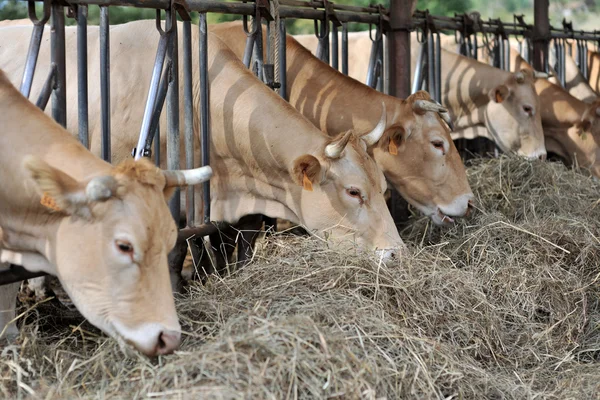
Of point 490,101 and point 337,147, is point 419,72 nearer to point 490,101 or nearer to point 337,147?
point 490,101

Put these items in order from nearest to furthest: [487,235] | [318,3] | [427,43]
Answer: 1. [487,235]
2. [318,3]
3. [427,43]

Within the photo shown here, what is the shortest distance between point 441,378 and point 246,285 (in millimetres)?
1070

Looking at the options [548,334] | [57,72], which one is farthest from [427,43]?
[57,72]

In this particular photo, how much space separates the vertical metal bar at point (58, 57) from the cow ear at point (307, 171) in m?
1.26

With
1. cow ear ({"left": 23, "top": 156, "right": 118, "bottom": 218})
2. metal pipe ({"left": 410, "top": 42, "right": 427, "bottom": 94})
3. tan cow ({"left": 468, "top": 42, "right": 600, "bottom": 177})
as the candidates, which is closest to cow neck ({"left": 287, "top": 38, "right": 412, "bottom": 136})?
metal pipe ({"left": 410, "top": 42, "right": 427, "bottom": 94})

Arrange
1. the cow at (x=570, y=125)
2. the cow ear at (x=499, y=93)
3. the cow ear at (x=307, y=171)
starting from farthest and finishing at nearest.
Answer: the cow at (x=570, y=125) → the cow ear at (x=499, y=93) → the cow ear at (x=307, y=171)

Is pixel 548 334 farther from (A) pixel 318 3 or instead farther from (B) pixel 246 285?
(A) pixel 318 3

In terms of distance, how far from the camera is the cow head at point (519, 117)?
26.8 feet

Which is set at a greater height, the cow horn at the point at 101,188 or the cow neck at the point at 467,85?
the cow horn at the point at 101,188

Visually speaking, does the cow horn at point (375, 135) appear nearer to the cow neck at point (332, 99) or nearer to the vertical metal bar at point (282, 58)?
the cow neck at point (332, 99)

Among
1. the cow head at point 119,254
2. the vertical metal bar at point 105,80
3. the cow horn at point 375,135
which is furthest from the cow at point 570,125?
the cow head at point 119,254

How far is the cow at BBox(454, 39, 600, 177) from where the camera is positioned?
343 inches

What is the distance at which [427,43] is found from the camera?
7.48 m

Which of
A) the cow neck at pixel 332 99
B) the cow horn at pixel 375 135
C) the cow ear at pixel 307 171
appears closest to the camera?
the cow ear at pixel 307 171
